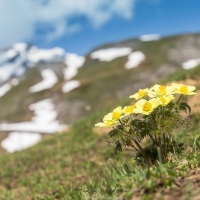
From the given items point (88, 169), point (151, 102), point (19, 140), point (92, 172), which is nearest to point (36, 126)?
point (19, 140)

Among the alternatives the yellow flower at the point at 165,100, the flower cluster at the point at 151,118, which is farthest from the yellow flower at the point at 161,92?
the yellow flower at the point at 165,100

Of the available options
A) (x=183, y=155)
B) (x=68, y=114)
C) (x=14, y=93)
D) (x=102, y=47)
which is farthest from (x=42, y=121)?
(x=183, y=155)

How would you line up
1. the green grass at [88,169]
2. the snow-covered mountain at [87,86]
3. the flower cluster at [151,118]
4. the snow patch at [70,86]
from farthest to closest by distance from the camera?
1. the snow patch at [70,86]
2. the snow-covered mountain at [87,86]
3. the flower cluster at [151,118]
4. the green grass at [88,169]

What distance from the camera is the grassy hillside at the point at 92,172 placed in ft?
16.1

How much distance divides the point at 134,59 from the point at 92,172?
110214 millimetres

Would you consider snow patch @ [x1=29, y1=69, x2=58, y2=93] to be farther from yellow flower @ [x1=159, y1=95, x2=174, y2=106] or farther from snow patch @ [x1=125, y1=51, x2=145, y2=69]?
yellow flower @ [x1=159, y1=95, x2=174, y2=106]

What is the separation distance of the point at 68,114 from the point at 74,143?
70.5m

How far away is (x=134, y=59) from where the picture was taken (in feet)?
385

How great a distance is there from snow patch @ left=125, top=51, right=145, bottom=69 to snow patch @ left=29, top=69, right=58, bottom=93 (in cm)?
2303

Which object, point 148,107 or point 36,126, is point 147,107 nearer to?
point 148,107

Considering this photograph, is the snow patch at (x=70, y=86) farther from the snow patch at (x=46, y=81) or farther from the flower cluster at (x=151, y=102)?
the flower cluster at (x=151, y=102)

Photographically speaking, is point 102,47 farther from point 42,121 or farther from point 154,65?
point 42,121

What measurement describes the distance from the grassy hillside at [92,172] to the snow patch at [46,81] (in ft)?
328

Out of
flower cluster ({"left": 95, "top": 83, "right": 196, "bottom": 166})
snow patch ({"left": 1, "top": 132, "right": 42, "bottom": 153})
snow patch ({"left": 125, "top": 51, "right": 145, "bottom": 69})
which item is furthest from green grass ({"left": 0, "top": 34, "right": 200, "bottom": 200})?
snow patch ({"left": 125, "top": 51, "right": 145, "bottom": 69})
